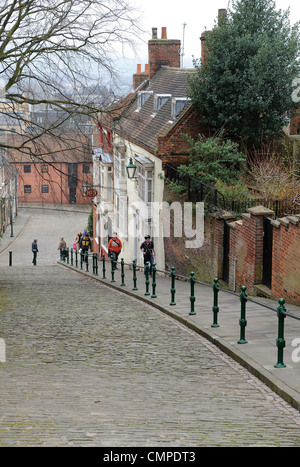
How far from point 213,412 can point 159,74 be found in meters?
28.7

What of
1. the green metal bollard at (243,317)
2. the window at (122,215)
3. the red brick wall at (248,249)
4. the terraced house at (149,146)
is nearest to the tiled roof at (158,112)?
the terraced house at (149,146)

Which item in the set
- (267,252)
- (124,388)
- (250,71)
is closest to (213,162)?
(250,71)

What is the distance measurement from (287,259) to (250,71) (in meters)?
9.75

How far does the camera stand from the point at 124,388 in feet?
26.5

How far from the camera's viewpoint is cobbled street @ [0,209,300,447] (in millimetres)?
6199

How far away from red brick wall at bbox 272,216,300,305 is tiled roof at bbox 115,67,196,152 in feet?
33.6

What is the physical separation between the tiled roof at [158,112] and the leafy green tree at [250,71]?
4.49 ft

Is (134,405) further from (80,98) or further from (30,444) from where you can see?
(80,98)

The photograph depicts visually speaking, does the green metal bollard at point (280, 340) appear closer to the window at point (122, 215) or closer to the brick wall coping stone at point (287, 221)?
the brick wall coping stone at point (287, 221)

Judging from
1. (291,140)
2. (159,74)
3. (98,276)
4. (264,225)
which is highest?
(159,74)

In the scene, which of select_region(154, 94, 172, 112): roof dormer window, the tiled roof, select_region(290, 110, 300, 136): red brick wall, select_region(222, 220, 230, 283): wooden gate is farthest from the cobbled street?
select_region(154, 94, 172, 112): roof dormer window

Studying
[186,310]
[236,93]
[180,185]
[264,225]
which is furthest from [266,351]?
[236,93]

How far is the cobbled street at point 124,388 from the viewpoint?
20.3ft

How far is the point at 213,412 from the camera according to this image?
7.01m
